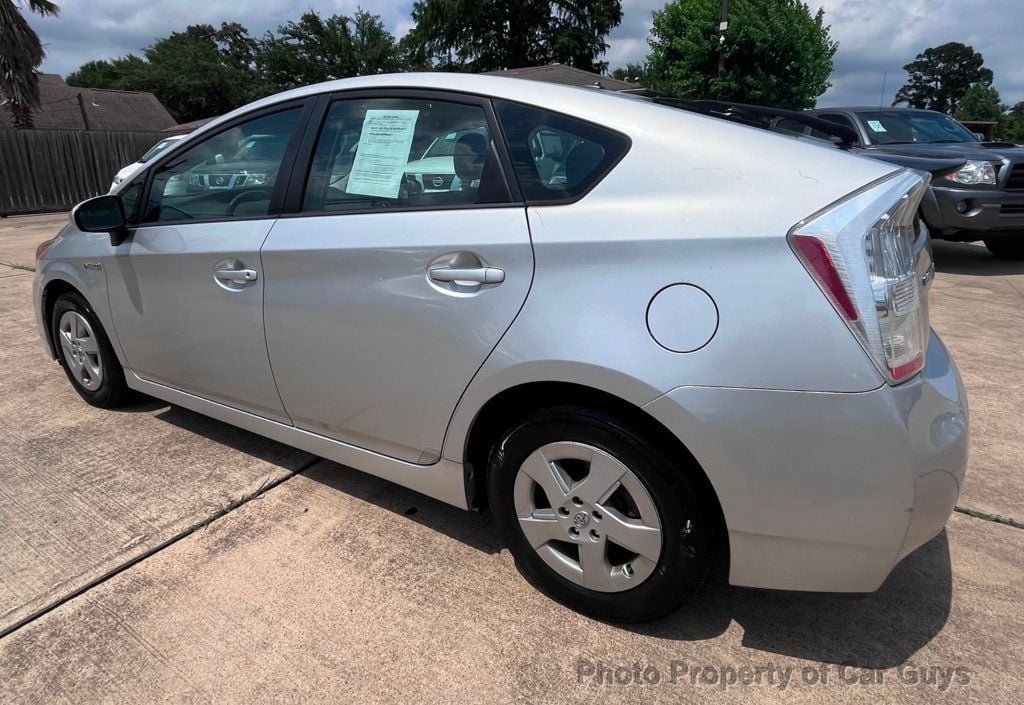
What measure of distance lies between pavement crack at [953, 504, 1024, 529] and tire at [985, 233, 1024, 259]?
21.2 feet

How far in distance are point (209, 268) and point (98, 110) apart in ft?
141

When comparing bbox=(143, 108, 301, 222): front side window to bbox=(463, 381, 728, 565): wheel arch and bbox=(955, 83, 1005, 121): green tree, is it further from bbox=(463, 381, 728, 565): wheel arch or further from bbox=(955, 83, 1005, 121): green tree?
bbox=(955, 83, 1005, 121): green tree

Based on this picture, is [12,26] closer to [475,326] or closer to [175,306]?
[175,306]

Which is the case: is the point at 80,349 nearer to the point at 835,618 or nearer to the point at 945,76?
the point at 835,618

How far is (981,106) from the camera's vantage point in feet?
259

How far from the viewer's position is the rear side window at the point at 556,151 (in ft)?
6.24

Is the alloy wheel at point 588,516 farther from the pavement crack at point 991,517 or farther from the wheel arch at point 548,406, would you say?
the pavement crack at point 991,517

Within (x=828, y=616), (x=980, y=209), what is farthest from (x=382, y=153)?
(x=980, y=209)

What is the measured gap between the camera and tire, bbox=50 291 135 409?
351 centimetres

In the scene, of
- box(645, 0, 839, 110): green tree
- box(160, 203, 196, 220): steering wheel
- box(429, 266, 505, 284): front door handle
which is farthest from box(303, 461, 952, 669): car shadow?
box(645, 0, 839, 110): green tree

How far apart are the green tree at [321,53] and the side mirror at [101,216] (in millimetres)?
41231

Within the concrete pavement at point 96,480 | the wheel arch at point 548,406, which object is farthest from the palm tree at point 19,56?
the wheel arch at point 548,406

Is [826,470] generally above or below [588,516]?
above

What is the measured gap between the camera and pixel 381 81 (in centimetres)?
247
